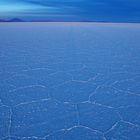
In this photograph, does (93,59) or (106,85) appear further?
(93,59)

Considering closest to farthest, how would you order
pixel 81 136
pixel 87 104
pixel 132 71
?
pixel 81 136, pixel 87 104, pixel 132 71

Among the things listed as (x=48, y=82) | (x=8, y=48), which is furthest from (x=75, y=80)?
(x=8, y=48)

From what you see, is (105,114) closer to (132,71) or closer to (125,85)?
(125,85)

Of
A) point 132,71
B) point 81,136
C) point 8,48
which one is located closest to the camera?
point 81,136

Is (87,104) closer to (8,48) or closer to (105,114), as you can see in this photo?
(105,114)

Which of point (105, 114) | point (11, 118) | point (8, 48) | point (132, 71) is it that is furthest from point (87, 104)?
point (8, 48)

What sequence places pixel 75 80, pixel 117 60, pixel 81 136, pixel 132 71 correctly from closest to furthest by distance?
pixel 81 136, pixel 75 80, pixel 132 71, pixel 117 60

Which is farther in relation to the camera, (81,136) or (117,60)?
(117,60)

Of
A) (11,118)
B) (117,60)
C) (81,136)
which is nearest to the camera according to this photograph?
(81,136)
